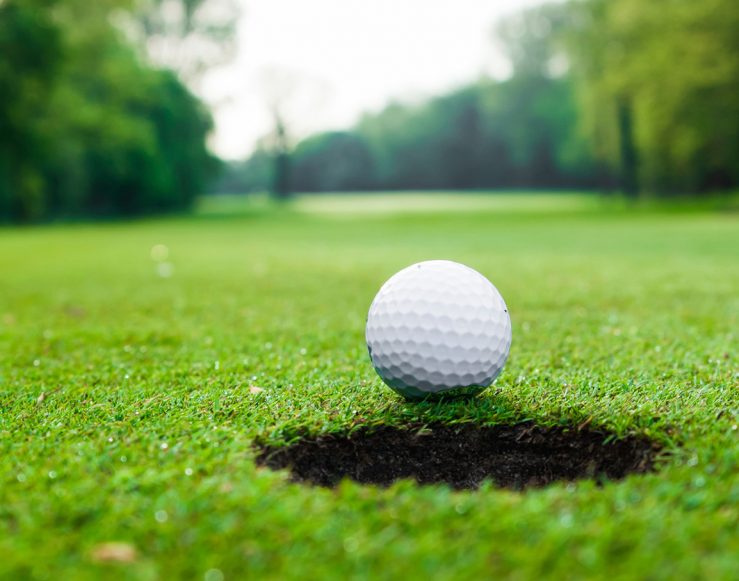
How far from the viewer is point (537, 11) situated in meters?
49.1

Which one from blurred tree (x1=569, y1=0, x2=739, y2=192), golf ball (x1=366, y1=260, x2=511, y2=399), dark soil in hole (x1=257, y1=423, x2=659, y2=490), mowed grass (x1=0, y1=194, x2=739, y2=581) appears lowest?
dark soil in hole (x1=257, y1=423, x2=659, y2=490)

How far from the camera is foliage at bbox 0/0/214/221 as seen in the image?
25.7 m

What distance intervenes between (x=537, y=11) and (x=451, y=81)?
78.2 ft

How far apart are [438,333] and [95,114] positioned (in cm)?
3076

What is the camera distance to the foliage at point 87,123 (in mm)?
25688

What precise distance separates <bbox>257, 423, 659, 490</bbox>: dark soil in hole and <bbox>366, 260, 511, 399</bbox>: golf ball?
27 centimetres

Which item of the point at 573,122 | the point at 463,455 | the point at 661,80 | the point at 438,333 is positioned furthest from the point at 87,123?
the point at 573,122

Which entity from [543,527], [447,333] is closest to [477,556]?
[543,527]

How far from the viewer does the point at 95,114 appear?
2967 cm

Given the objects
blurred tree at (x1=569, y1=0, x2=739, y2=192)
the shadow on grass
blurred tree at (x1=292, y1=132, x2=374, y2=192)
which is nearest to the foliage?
blurred tree at (x1=569, y1=0, x2=739, y2=192)

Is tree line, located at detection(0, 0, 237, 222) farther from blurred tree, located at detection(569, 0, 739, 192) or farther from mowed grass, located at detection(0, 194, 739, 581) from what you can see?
mowed grass, located at detection(0, 194, 739, 581)

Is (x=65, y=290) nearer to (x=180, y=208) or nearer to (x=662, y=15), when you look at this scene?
(x=662, y=15)

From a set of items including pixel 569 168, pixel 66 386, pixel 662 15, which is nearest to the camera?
pixel 66 386

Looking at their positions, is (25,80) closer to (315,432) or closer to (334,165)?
(315,432)
